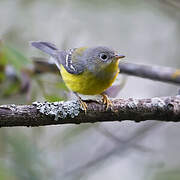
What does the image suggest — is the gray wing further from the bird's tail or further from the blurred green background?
the blurred green background

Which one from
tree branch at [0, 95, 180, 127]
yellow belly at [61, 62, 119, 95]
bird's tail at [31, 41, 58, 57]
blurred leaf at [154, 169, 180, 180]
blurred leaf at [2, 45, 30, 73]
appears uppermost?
bird's tail at [31, 41, 58, 57]

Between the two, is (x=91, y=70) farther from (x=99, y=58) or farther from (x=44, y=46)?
(x=44, y=46)

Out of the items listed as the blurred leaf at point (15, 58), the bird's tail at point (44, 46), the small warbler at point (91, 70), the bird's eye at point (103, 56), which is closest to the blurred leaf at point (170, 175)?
the small warbler at point (91, 70)

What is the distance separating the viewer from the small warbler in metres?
2.98

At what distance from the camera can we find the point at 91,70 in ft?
10.2

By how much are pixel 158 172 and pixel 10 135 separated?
2.11 m

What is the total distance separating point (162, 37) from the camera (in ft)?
20.7

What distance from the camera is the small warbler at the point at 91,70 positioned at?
298 centimetres

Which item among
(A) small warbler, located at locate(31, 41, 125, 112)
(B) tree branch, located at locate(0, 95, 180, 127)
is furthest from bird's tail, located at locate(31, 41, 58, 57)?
(B) tree branch, located at locate(0, 95, 180, 127)

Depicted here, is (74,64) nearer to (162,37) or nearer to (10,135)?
(10,135)

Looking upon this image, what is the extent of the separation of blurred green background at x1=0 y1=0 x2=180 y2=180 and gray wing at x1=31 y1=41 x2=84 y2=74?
23cm

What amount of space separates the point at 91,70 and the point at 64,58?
57 cm

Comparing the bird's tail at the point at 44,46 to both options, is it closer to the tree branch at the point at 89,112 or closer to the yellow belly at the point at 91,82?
the yellow belly at the point at 91,82

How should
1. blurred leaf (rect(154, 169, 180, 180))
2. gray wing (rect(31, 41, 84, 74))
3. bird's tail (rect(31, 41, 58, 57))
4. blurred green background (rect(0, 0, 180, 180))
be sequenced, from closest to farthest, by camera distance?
gray wing (rect(31, 41, 84, 74)) → blurred green background (rect(0, 0, 180, 180)) → bird's tail (rect(31, 41, 58, 57)) → blurred leaf (rect(154, 169, 180, 180))
